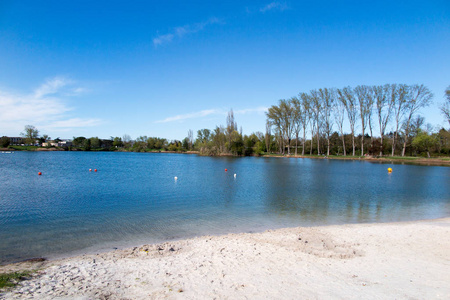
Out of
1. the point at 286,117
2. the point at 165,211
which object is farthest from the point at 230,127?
the point at 165,211

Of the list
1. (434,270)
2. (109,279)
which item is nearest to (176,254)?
(109,279)

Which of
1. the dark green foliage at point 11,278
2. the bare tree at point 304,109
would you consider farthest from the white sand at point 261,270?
the bare tree at point 304,109

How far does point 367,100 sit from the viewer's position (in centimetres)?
6944

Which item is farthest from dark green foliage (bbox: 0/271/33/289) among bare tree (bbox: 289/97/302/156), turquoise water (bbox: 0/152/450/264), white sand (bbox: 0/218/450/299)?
bare tree (bbox: 289/97/302/156)

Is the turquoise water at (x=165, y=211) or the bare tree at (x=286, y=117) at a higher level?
the bare tree at (x=286, y=117)

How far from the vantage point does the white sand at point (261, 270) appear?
492 centimetres

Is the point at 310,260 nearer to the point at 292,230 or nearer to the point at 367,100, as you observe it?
the point at 292,230

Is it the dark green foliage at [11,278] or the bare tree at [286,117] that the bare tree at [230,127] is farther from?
the dark green foliage at [11,278]

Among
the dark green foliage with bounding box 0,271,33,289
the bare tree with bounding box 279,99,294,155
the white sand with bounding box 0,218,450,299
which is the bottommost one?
the white sand with bounding box 0,218,450,299

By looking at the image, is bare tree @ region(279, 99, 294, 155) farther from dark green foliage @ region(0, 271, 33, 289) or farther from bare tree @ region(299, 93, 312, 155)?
dark green foliage @ region(0, 271, 33, 289)

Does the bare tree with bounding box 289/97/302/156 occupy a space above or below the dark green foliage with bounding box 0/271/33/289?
above

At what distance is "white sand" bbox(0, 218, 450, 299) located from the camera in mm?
4922

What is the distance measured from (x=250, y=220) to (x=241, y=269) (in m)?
5.65

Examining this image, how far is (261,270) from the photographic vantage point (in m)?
6.06
